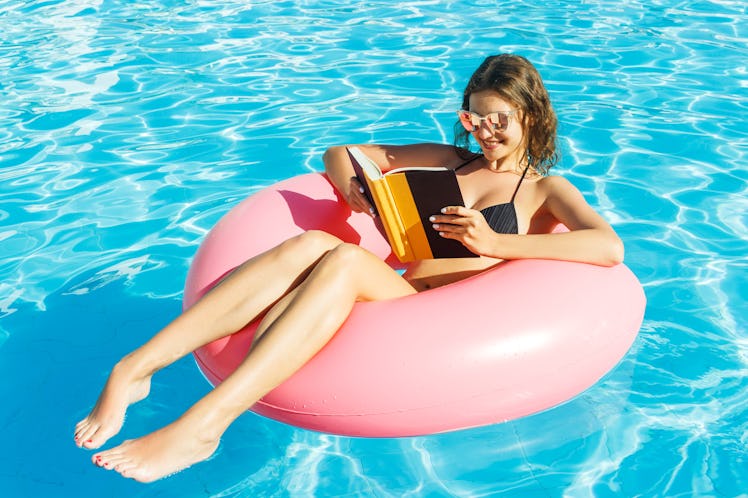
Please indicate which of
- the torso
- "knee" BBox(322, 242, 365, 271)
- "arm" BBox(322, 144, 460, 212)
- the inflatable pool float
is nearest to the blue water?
the inflatable pool float

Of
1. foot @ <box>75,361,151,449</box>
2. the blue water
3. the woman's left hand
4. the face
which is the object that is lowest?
the blue water

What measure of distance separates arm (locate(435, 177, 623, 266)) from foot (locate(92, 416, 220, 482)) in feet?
3.29

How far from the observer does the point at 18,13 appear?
8.45 meters

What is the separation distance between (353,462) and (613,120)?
350 cm

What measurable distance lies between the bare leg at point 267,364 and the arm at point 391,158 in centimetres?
68

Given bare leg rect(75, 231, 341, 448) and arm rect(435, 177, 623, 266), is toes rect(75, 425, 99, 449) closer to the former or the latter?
bare leg rect(75, 231, 341, 448)

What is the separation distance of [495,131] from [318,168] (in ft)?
7.06

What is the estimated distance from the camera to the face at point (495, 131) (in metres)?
3.04

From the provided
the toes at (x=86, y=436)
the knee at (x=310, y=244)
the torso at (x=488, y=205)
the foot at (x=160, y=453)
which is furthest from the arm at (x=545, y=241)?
the toes at (x=86, y=436)

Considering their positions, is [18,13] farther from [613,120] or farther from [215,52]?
[613,120]

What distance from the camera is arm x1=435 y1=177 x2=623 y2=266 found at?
9.06 ft

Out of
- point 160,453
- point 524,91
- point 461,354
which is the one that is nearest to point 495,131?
point 524,91

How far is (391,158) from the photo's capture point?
3424 mm

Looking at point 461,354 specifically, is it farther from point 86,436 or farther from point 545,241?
point 86,436
